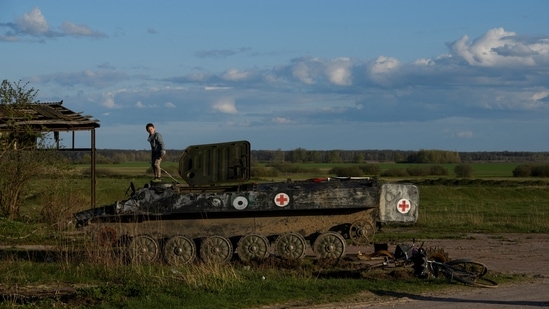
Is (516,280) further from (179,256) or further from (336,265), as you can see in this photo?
(179,256)

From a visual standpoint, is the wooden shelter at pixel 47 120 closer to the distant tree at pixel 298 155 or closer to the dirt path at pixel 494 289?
the dirt path at pixel 494 289

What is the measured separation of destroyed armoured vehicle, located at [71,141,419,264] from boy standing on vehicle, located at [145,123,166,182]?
0.49m

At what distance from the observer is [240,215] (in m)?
17.6

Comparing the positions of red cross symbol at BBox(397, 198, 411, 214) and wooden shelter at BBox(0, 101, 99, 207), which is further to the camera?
wooden shelter at BBox(0, 101, 99, 207)

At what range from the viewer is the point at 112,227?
57.4 ft

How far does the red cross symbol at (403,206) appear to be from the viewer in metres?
17.9

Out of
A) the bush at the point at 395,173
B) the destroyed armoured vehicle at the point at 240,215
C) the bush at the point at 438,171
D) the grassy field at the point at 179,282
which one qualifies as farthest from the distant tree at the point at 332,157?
the destroyed armoured vehicle at the point at 240,215

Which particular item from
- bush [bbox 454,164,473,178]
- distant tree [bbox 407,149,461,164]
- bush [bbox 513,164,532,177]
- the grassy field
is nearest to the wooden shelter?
the grassy field

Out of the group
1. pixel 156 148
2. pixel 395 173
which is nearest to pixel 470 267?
pixel 156 148

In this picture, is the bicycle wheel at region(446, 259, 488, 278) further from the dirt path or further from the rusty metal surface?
the rusty metal surface

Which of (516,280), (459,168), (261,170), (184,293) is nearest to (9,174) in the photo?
(184,293)

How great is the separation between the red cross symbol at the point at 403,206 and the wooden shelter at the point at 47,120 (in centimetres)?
1100

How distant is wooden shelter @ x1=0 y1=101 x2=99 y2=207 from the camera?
25.3 m

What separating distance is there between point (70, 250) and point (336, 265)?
5199mm
